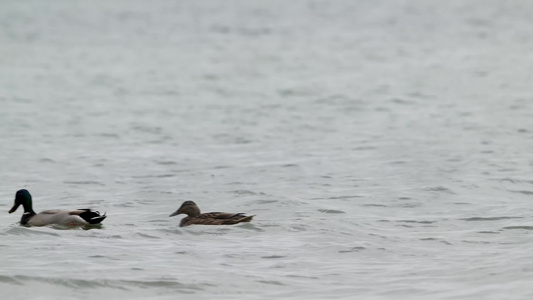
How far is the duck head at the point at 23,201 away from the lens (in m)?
14.3

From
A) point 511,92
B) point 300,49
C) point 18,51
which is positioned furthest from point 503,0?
point 511,92

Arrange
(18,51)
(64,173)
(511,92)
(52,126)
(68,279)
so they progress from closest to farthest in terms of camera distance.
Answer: (68,279) < (64,173) < (52,126) < (511,92) < (18,51)

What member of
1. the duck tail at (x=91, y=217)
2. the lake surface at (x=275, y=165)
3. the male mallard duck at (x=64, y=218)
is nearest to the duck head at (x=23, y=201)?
the male mallard duck at (x=64, y=218)

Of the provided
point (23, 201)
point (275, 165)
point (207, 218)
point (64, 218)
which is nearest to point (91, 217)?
point (64, 218)

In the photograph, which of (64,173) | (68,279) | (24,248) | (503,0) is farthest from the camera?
(503,0)

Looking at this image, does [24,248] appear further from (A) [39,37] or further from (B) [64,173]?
(A) [39,37]

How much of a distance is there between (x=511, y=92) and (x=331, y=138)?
28.5 ft

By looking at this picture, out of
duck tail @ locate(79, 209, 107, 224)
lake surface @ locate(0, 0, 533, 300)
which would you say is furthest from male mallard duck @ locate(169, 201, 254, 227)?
duck tail @ locate(79, 209, 107, 224)

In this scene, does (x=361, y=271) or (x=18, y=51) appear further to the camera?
(x=18, y=51)

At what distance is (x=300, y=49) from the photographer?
4397cm

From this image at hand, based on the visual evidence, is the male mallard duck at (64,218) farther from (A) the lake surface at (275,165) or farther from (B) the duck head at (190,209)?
(B) the duck head at (190,209)

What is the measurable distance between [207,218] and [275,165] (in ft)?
18.4

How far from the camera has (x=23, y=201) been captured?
14.4 meters

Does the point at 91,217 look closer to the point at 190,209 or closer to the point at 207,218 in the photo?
the point at 190,209
